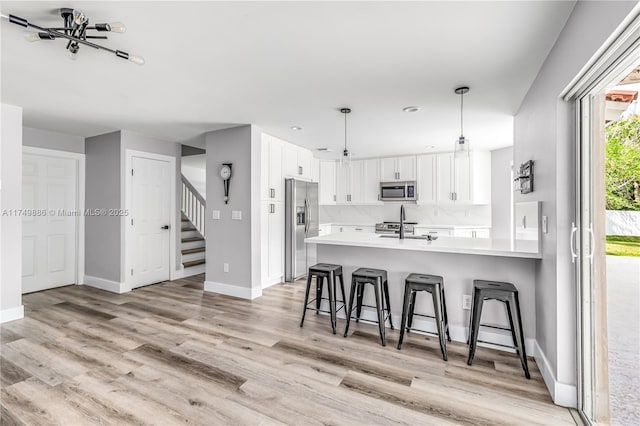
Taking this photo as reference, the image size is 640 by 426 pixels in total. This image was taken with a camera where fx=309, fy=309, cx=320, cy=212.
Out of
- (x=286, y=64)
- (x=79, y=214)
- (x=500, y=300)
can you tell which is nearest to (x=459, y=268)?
(x=500, y=300)

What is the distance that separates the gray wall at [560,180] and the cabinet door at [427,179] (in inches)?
138

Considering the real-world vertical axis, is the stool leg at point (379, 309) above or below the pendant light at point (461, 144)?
below

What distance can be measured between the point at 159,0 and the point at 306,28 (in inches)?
31.5

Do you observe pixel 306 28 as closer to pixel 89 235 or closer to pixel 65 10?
pixel 65 10

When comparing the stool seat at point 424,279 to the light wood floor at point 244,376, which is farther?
the stool seat at point 424,279

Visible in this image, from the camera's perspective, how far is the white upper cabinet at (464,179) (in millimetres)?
5590

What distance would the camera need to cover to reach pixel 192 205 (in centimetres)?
657

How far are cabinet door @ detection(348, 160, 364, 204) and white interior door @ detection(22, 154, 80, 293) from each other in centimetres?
478

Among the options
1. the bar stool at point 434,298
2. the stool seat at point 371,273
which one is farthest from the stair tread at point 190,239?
the bar stool at point 434,298

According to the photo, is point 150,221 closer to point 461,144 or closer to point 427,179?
point 461,144

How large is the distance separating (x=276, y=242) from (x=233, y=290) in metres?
0.95

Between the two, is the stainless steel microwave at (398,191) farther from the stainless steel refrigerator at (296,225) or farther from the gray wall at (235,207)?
the gray wall at (235,207)

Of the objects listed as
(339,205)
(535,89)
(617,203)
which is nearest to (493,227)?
(339,205)

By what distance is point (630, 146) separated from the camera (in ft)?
4.60
